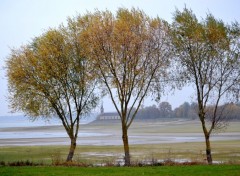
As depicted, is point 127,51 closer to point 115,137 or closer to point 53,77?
point 53,77

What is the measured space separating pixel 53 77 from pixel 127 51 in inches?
310

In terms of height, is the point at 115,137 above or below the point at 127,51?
below

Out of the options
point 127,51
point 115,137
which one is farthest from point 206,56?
point 115,137

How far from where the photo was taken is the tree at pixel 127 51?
31891 mm

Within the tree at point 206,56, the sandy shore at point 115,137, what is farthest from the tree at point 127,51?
the sandy shore at point 115,137

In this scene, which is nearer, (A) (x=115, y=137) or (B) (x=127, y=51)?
(B) (x=127, y=51)

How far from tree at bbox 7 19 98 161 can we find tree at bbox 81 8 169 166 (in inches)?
96.7

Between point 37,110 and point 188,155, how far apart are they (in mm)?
17428

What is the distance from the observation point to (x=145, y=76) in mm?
33156

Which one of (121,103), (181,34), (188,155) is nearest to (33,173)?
(121,103)

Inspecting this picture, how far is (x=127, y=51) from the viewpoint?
3177cm

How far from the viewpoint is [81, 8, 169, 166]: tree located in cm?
3189

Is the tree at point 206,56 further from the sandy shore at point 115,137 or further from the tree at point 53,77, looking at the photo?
the sandy shore at point 115,137

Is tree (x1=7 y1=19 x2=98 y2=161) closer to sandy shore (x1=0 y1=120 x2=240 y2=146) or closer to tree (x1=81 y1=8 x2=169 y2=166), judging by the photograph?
tree (x1=81 y1=8 x2=169 y2=166)
